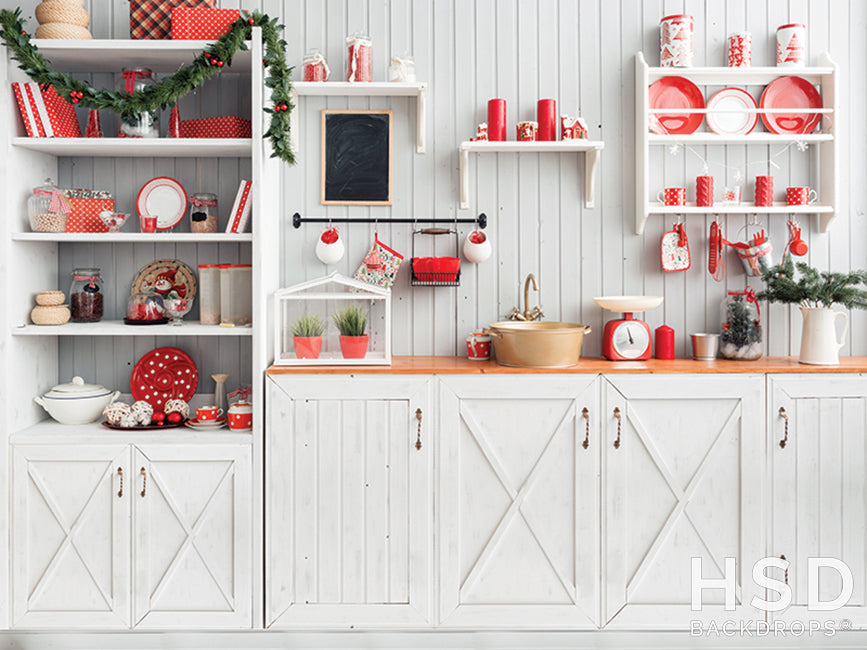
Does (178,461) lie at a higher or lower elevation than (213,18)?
lower

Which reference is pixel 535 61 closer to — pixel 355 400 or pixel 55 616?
pixel 355 400

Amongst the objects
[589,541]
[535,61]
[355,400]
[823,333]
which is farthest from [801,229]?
[355,400]

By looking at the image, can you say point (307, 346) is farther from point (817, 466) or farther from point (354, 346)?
point (817, 466)

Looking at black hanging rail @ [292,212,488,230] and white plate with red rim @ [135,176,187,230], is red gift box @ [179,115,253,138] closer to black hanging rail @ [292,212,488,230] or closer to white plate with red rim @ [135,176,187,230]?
white plate with red rim @ [135,176,187,230]

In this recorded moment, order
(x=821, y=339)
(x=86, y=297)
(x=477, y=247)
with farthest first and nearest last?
(x=477, y=247) → (x=86, y=297) → (x=821, y=339)

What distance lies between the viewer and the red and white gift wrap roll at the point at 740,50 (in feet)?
8.50

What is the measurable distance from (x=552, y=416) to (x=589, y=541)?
0.44 metres

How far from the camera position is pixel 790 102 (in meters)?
2.66

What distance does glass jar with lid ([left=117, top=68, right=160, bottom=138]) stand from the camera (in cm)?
238

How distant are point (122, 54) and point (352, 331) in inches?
50.1

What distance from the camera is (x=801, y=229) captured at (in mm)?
2701

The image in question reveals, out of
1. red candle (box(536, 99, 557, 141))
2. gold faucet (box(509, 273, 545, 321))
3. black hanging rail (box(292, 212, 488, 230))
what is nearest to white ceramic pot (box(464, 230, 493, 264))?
black hanging rail (box(292, 212, 488, 230))

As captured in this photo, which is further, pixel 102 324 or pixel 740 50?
pixel 740 50

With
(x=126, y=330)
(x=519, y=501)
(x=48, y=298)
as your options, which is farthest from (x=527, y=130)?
(x=48, y=298)
